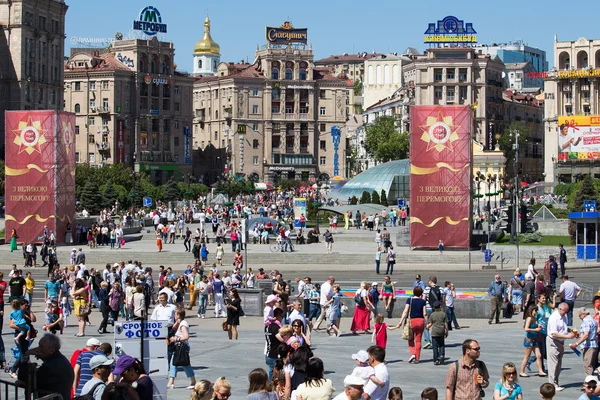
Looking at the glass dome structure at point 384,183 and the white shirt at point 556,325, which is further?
the glass dome structure at point 384,183

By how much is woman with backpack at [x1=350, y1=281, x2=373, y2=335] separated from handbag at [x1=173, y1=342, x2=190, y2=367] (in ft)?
26.6

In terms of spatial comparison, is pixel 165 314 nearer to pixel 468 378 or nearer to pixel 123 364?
pixel 123 364

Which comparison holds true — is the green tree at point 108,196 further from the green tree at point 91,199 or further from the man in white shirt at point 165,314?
the man in white shirt at point 165,314

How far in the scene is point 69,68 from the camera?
12975 cm

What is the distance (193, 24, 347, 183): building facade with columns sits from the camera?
5571 inches

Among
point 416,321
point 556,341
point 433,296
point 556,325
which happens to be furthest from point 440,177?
point 556,341

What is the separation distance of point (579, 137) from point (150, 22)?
169ft

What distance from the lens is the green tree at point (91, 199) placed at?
79.2 metres

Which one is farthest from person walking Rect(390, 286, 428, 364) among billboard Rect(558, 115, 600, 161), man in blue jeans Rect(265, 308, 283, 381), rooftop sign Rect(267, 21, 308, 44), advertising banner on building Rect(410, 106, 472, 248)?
rooftop sign Rect(267, 21, 308, 44)

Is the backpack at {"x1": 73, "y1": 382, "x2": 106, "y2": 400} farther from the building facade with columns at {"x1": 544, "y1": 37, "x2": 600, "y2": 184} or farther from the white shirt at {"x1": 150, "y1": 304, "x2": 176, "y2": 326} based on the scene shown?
the building facade with columns at {"x1": 544, "y1": 37, "x2": 600, "y2": 184}

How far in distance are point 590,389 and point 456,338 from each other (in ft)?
39.0

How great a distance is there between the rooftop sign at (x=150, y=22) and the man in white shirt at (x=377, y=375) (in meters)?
122

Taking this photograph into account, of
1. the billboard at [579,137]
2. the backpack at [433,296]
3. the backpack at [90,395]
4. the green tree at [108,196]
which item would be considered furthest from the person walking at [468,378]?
the billboard at [579,137]

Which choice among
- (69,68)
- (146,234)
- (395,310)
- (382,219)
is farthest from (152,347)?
Result: (69,68)
